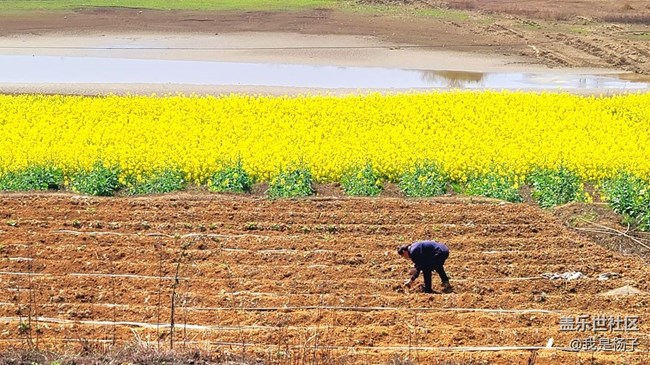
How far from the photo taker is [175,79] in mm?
33250

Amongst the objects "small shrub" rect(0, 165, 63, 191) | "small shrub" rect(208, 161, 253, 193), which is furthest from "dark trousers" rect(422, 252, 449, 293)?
"small shrub" rect(0, 165, 63, 191)

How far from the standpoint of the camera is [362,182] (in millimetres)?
17672

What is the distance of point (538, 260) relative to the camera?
13398 mm

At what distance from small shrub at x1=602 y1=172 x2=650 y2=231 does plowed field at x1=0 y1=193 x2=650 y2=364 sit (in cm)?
135

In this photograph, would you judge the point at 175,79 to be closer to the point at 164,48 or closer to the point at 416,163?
the point at 164,48

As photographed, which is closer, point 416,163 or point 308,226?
point 308,226

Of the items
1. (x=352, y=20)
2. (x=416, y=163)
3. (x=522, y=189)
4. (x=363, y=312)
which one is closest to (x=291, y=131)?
(x=416, y=163)

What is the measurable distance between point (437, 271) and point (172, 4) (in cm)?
4765

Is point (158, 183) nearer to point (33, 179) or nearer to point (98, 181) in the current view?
point (98, 181)

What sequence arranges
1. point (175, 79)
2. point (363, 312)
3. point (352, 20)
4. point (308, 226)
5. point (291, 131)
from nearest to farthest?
point (363, 312), point (308, 226), point (291, 131), point (175, 79), point (352, 20)

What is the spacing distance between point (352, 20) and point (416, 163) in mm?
32584

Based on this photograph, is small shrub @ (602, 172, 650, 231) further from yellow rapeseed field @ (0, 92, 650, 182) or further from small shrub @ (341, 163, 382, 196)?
small shrub @ (341, 163, 382, 196)

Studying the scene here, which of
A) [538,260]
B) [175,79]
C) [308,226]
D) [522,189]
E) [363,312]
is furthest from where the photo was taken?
[175,79]

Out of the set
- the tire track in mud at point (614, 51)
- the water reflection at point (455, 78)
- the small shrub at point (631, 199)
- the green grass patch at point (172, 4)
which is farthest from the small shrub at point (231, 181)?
the green grass patch at point (172, 4)
